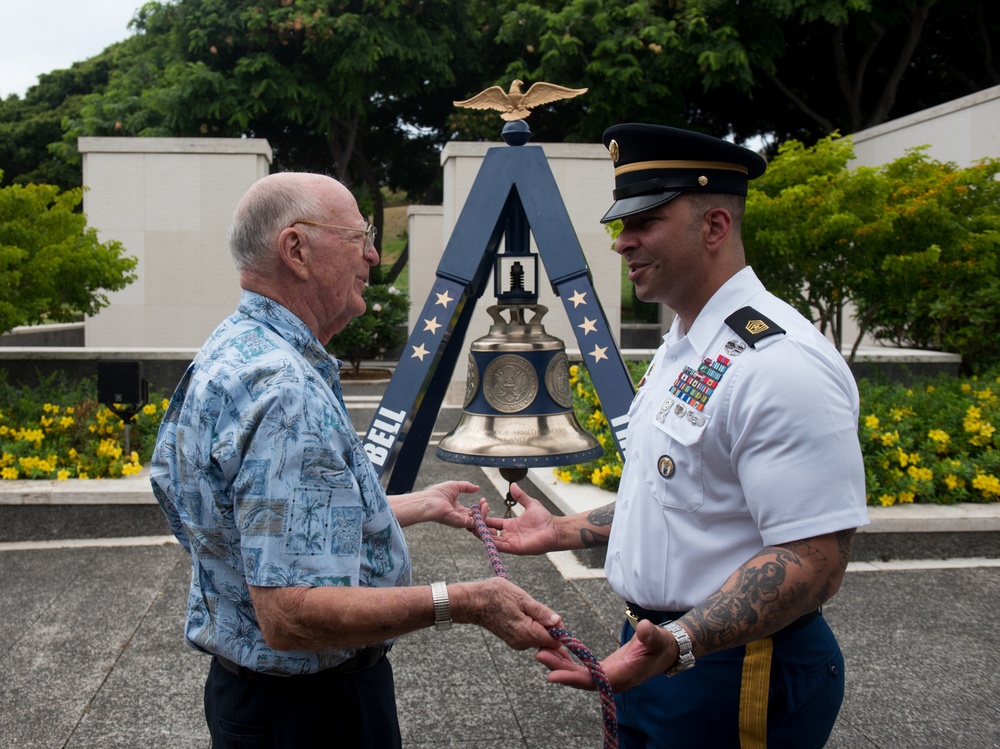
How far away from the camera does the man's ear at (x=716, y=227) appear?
2018 millimetres

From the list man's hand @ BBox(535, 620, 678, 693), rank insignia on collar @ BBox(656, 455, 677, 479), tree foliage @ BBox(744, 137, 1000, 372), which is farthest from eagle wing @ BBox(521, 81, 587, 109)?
tree foliage @ BBox(744, 137, 1000, 372)

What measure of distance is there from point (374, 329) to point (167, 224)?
4061mm

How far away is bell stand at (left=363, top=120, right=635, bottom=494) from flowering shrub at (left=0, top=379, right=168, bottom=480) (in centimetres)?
358

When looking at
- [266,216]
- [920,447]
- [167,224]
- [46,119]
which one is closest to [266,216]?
[266,216]

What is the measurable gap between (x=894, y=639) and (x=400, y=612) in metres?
3.51

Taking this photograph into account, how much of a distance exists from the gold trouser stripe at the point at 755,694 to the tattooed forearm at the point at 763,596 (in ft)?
0.63

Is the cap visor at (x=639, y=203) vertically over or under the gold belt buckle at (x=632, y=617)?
over

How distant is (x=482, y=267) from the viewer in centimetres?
352

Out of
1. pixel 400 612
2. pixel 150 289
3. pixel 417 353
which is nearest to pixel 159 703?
pixel 417 353

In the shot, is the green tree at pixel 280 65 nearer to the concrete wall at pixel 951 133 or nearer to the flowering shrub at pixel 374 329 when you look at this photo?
the flowering shrub at pixel 374 329

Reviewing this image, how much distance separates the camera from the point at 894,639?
171 inches

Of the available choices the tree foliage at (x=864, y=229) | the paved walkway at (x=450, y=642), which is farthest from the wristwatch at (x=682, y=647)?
the tree foliage at (x=864, y=229)

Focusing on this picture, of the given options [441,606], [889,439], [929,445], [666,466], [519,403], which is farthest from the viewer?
[929,445]

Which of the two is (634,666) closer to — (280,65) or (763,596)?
(763,596)
